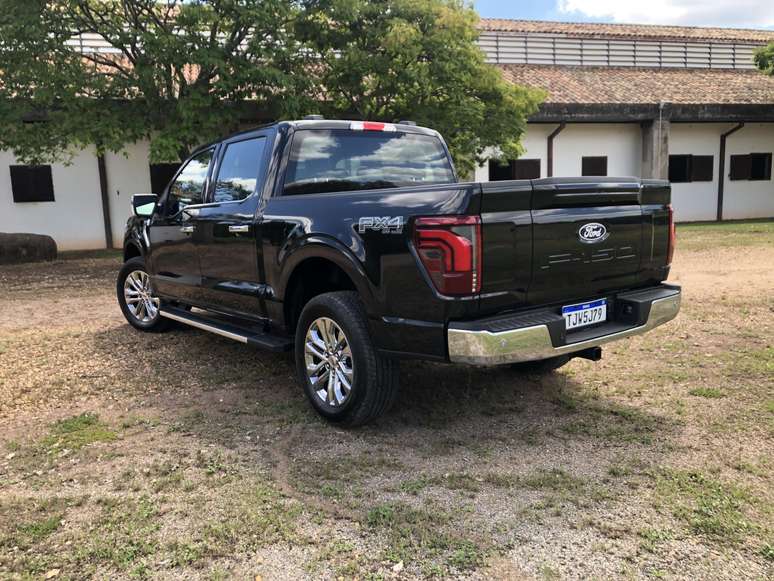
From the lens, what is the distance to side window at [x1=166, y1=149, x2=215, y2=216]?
5.32 m

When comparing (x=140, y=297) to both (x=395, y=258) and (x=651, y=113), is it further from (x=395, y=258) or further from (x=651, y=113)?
(x=651, y=113)

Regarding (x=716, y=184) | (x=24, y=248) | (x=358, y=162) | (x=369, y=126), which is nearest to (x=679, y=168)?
(x=716, y=184)

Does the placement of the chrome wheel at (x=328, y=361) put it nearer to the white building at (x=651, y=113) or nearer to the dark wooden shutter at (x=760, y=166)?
the white building at (x=651, y=113)

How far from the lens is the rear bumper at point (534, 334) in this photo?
3.19 meters

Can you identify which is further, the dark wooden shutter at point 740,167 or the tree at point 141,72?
the dark wooden shutter at point 740,167

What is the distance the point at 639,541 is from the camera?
8.81 feet

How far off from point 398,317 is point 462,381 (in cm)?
156

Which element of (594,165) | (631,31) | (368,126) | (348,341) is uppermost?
(631,31)

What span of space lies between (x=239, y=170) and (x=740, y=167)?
21.8 meters

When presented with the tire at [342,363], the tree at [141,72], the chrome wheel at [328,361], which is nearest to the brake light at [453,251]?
the tire at [342,363]

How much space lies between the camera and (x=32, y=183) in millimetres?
15953

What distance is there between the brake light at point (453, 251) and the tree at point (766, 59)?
21718 millimetres

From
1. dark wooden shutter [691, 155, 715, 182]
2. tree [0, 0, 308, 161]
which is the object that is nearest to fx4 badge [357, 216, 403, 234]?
tree [0, 0, 308, 161]

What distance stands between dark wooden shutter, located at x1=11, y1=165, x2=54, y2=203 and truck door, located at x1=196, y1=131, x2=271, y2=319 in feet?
42.7
